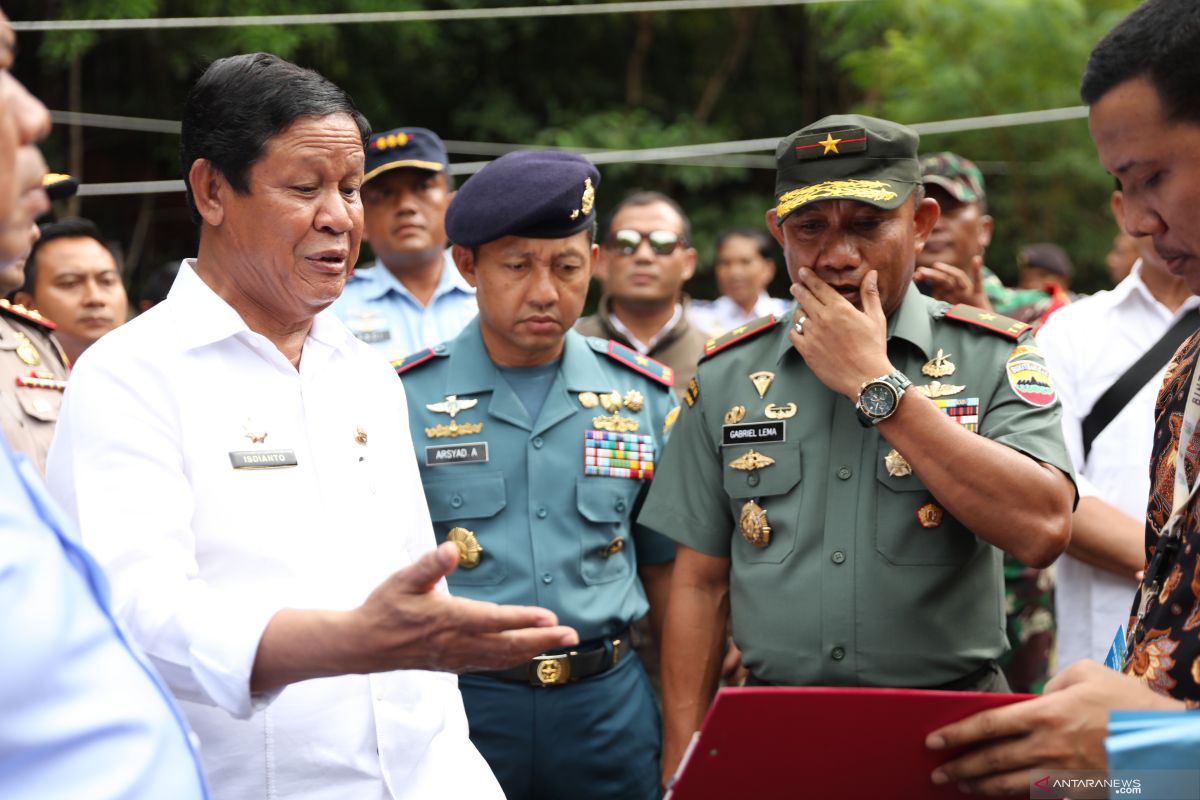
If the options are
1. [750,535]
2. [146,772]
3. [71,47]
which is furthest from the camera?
[71,47]

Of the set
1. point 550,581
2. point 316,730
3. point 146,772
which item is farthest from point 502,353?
point 146,772

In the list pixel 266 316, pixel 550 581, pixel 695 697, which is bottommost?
pixel 695 697

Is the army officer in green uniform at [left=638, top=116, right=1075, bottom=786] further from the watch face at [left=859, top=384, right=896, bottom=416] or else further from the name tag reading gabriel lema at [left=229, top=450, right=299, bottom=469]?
the name tag reading gabriel lema at [left=229, top=450, right=299, bottom=469]

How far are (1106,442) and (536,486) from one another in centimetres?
201

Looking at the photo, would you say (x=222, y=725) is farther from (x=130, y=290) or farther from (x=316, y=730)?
(x=130, y=290)

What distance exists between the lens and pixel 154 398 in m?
2.21

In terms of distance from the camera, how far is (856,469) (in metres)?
2.96

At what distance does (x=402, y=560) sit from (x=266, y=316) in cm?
61

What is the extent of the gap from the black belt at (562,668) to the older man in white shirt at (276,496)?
660mm

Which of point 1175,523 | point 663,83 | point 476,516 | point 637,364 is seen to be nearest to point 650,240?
point 637,364

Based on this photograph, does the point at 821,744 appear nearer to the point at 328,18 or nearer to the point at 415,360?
the point at 415,360

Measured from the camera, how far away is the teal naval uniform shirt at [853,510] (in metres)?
2.82

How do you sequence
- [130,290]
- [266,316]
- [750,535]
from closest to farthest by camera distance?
[266,316] → [750,535] → [130,290]

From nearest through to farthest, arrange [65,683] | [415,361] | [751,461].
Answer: [65,683]
[751,461]
[415,361]
